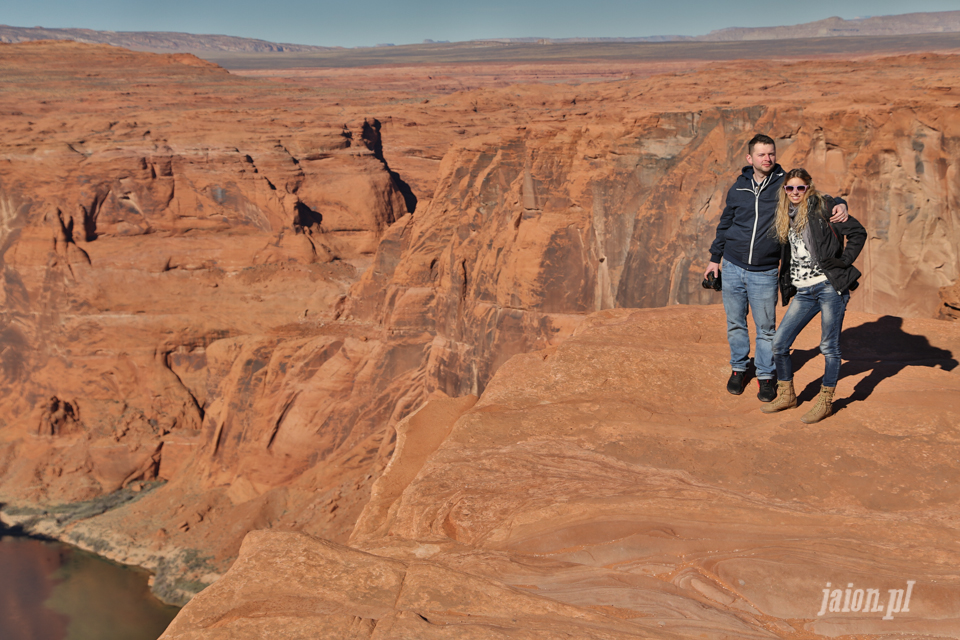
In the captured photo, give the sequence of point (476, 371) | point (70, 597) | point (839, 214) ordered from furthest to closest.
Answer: point (70, 597) < point (476, 371) < point (839, 214)

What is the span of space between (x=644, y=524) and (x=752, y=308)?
7.28 feet

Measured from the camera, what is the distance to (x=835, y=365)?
4.94 m

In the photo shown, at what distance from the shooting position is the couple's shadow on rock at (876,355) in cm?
563

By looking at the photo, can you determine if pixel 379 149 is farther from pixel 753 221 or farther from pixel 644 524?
pixel 644 524

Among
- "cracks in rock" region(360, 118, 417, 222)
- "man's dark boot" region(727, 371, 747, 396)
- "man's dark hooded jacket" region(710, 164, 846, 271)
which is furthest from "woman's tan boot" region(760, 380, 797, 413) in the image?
"cracks in rock" region(360, 118, 417, 222)

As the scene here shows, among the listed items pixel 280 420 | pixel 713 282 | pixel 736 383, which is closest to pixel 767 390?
pixel 736 383

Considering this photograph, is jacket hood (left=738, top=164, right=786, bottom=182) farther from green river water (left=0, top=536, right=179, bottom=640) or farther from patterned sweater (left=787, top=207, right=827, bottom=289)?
green river water (left=0, top=536, right=179, bottom=640)

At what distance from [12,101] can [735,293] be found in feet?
188

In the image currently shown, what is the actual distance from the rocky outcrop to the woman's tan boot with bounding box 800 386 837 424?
9 centimetres

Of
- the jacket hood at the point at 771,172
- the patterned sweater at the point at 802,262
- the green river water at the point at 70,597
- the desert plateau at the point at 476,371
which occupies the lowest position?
the green river water at the point at 70,597

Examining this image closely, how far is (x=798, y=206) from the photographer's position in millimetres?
4805

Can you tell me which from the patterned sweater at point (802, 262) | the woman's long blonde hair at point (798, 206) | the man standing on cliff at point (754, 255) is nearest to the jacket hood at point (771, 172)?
the man standing on cliff at point (754, 255)

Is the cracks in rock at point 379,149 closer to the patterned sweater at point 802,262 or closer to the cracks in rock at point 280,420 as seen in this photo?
the cracks in rock at point 280,420

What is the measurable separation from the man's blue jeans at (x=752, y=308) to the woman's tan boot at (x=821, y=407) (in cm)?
43
